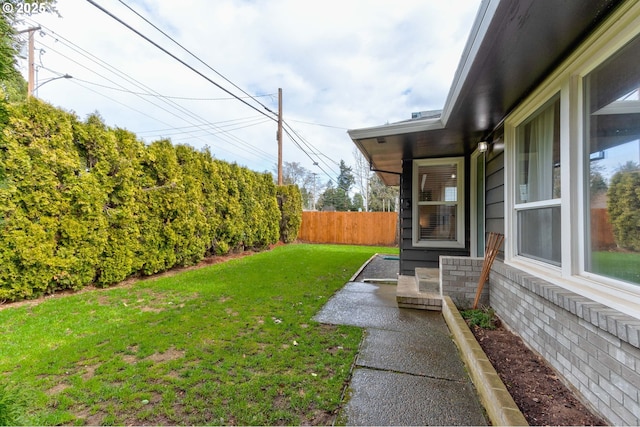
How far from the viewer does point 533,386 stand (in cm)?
193

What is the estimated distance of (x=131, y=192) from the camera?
5250 mm

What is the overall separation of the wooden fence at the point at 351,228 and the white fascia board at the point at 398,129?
31.4ft

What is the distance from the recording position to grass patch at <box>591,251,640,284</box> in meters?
1.46

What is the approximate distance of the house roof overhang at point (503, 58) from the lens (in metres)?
1.55

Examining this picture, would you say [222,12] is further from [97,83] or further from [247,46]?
[97,83]

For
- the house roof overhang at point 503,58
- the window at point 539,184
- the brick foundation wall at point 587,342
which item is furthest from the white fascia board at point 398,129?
the brick foundation wall at point 587,342

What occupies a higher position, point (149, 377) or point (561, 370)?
point (561, 370)

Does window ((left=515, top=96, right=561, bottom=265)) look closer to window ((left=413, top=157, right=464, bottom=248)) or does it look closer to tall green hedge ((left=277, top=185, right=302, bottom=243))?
window ((left=413, top=157, right=464, bottom=248))

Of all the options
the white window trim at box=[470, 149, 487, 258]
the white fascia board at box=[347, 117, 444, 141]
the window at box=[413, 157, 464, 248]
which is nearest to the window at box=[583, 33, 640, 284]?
the white fascia board at box=[347, 117, 444, 141]

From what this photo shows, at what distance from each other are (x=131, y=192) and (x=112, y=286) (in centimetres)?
170

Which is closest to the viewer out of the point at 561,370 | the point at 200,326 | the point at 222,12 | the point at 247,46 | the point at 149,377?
the point at 561,370

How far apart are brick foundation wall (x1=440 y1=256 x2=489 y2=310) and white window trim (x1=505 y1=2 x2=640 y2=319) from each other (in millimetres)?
1216

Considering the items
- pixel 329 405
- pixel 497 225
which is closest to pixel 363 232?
pixel 497 225

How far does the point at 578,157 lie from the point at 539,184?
2.11 ft
